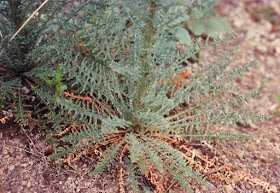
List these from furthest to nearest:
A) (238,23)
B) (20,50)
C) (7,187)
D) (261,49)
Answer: (238,23) → (261,49) → (20,50) → (7,187)

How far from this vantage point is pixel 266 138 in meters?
2.23

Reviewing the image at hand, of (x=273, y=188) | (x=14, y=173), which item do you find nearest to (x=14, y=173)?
(x=14, y=173)

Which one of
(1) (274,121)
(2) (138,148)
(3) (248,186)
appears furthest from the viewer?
(1) (274,121)

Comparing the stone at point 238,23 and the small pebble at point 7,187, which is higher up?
the stone at point 238,23

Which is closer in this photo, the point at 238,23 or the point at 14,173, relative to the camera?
the point at 14,173

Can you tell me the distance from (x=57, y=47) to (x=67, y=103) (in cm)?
29

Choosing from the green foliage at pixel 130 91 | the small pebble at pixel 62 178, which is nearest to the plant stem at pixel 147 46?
the green foliage at pixel 130 91

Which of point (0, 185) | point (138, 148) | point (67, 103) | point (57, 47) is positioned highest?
point (57, 47)

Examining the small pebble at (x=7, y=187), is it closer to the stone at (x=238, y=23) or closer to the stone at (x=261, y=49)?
the stone at (x=261, y=49)

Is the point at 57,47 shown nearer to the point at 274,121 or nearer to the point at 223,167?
the point at 223,167

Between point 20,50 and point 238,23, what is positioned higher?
point 238,23

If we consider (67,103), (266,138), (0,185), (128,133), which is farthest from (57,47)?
(266,138)

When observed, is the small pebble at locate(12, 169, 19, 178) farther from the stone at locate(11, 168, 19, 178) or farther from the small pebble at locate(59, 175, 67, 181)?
the small pebble at locate(59, 175, 67, 181)

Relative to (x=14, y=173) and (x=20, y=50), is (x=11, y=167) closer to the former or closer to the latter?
(x=14, y=173)
